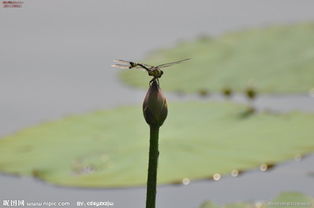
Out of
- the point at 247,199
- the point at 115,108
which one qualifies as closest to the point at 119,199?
the point at 247,199

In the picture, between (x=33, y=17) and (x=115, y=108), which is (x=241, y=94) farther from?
(x=33, y=17)

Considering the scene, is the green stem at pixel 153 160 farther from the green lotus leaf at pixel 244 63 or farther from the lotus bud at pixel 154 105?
the green lotus leaf at pixel 244 63

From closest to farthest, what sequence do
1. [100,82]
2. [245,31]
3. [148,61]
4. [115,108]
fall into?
[115,108] < [100,82] < [148,61] < [245,31]

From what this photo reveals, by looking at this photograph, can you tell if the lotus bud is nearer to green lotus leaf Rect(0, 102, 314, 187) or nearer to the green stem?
the green stem

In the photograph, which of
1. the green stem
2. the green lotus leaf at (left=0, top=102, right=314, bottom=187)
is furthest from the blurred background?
the green stem

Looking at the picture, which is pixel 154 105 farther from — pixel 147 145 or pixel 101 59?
pixel 101 59
